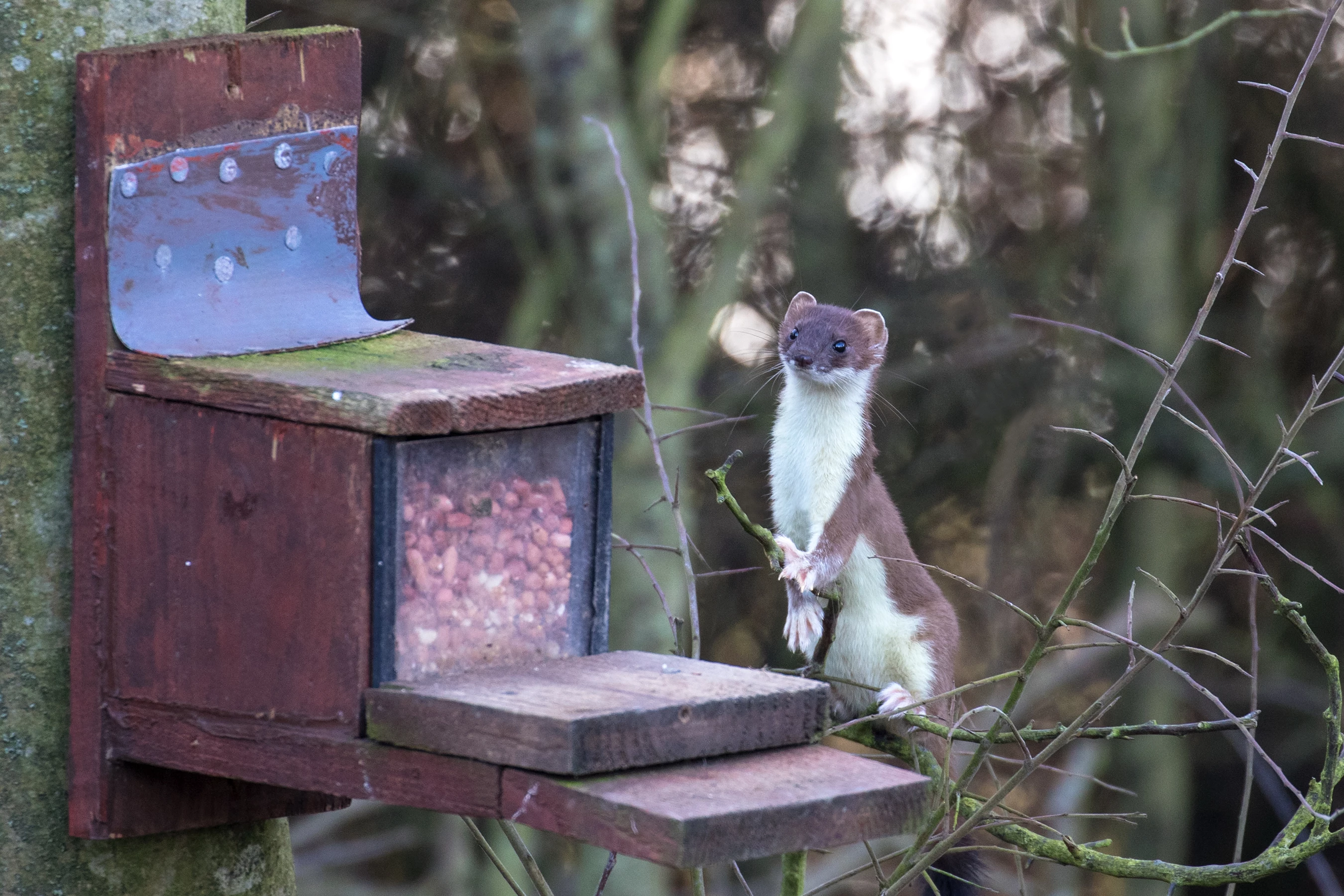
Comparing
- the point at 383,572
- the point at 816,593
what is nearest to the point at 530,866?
the point at 816,593

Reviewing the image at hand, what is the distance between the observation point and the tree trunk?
7.16ft

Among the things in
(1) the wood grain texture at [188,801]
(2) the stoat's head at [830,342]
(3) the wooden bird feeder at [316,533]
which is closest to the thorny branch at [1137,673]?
(3) the wooden bird feeder at [316,533]

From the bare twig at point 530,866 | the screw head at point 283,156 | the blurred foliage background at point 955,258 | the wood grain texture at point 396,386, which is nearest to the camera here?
the wood grain texture at point 396,386

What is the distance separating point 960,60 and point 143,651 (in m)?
5.60

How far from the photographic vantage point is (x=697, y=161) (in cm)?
721

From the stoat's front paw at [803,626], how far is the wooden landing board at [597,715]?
1583 millimetres

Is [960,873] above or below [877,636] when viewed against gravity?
below

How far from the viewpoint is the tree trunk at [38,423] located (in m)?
2.18

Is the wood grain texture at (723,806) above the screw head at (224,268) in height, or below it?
below

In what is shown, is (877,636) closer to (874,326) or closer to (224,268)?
(874,326)

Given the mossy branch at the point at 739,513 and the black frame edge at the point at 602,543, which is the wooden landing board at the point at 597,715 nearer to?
the black frame edge at the point at 602,543

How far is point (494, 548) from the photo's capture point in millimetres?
2156

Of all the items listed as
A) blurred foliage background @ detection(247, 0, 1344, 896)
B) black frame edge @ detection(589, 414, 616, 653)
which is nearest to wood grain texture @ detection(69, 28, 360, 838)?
black frame edge @ detection(589, 414, 616, 653)

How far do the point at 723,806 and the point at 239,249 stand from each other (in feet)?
3.47
